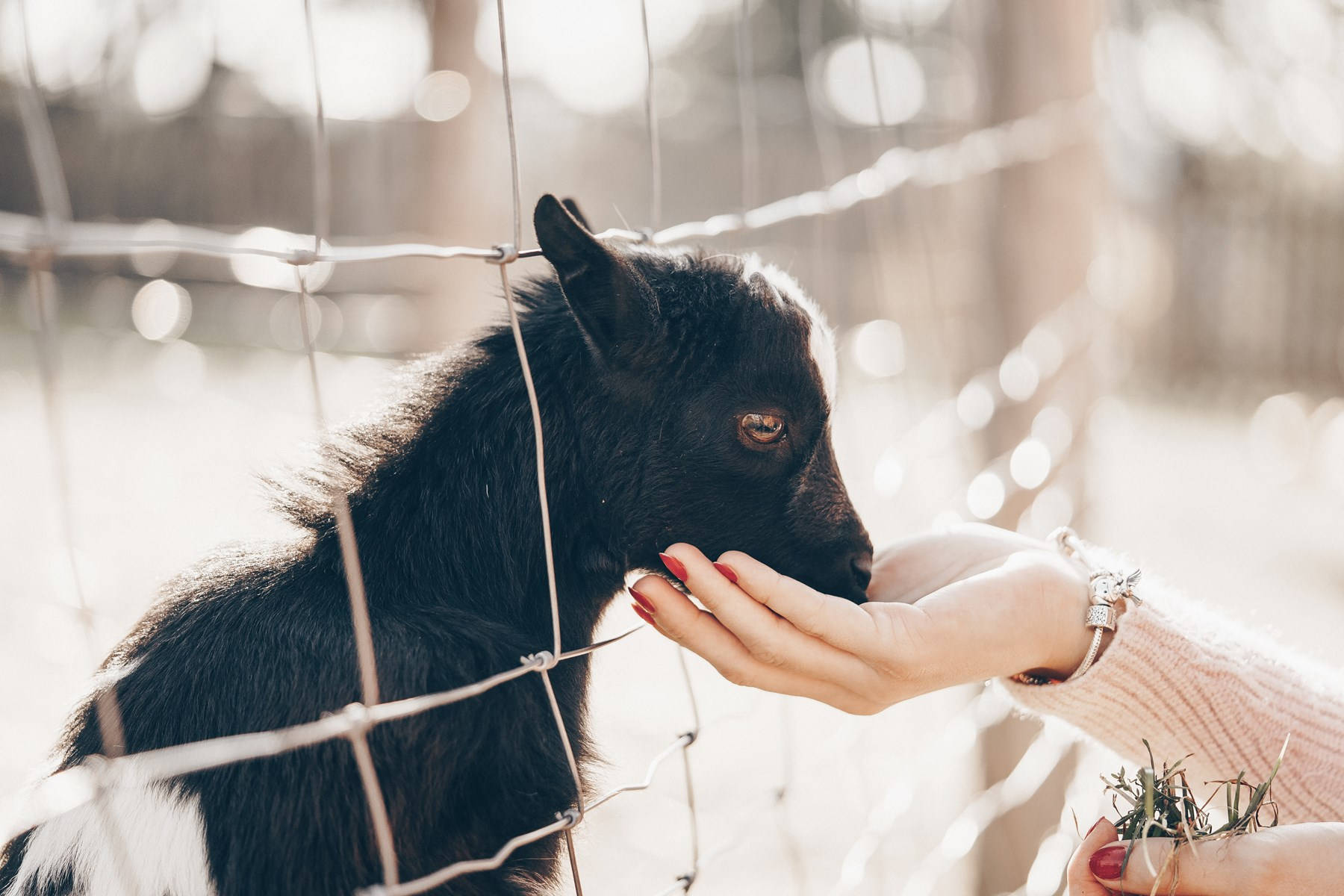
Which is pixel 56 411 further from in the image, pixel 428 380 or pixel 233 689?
pixel 428 380

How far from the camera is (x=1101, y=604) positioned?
140 cm

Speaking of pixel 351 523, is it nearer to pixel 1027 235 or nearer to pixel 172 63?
pixel 1027 235

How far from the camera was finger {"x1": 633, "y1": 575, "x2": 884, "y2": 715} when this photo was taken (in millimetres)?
1150

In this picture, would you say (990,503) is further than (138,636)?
Yes

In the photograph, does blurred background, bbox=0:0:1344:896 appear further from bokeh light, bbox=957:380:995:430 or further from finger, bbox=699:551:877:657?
finger, bbox=699:551:877:657

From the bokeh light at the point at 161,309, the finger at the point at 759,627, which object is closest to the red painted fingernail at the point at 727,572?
the finger at the point at 759,627

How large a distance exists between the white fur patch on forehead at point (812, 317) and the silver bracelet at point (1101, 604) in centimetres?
41

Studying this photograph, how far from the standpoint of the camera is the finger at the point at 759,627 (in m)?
1.15

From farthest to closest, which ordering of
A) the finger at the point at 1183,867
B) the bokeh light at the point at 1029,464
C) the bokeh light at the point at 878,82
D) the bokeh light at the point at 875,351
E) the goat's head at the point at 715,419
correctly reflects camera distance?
the bokeh light at the point at 875,351 → the bokeh light at the point at 1029,464 → the bokeh light at the point at 878,82 → the goat's head at the point at 715,419 → the finger at the point at 1183,867

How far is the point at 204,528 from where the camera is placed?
4.29m

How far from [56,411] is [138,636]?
602mm

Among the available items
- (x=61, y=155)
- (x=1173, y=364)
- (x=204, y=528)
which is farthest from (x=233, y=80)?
(x=1173, y=364)

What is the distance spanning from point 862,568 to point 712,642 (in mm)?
390

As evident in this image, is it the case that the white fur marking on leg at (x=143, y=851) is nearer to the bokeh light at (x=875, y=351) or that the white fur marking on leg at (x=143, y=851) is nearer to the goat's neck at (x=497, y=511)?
the goat's neck at (x=497, y=511)
